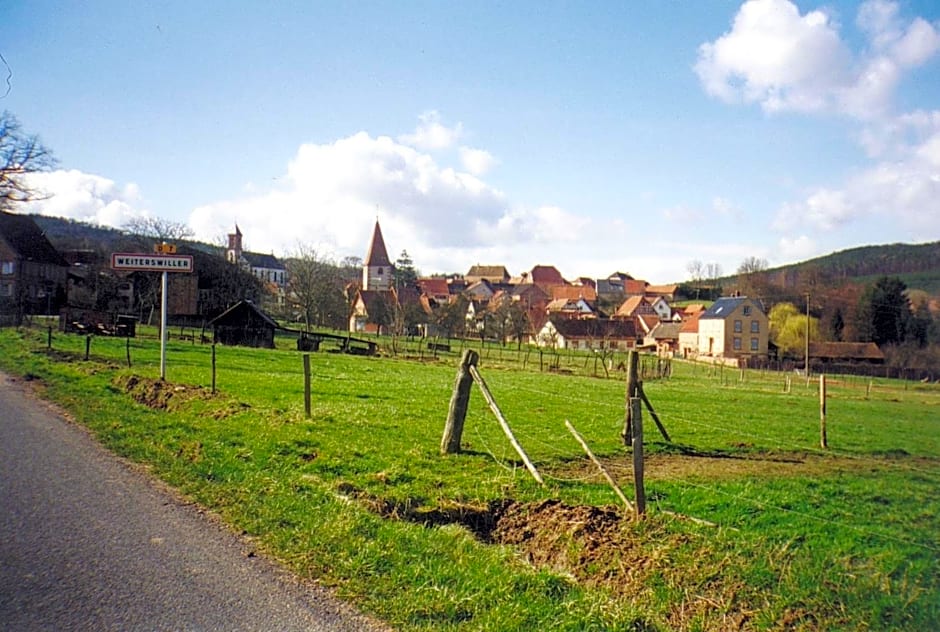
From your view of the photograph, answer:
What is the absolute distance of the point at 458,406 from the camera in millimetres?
10750

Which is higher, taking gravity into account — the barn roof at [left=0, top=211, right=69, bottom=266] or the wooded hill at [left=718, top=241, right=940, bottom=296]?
the barn roof at [left=0, top=211, right=69, bottom=266]

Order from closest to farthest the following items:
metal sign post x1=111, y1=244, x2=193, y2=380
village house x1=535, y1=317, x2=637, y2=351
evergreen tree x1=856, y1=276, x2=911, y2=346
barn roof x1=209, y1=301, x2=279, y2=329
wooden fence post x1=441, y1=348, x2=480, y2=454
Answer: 1. evergreen tree x1=856, y1=276, x2=911, y2=346
2. wooden fence post x1=441, y1=348, x2=480, y2=454
3. metal sign post x1=111, y1=244, x2=193, y2=380
4. barn roof x1=209, y1=301, x2=279, y2=329
5. village house x1=535, y1=317, x2=637, y2=351

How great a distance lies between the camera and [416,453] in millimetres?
10477

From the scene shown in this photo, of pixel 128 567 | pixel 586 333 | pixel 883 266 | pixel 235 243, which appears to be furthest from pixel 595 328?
pixel 128 567

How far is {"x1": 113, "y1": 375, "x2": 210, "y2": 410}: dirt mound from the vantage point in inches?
544

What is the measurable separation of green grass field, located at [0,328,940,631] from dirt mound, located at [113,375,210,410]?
95 millimetres

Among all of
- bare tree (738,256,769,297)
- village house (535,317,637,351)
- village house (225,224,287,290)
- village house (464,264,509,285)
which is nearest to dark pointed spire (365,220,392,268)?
village house (225,224,287,290)

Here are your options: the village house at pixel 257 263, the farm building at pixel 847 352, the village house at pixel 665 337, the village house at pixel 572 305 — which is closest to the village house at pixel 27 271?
the village house at pixel 257 263

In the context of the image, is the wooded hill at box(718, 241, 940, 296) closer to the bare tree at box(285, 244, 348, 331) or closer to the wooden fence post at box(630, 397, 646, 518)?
the wooden fence post at box(630, 397, 646, 518)

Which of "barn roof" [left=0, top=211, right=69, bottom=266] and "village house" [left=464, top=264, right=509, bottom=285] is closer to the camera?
"barn roof" [left=0, top=211, right=69, bottom=266]

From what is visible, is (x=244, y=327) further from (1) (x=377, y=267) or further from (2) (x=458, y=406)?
(1) (x=377, y=267)

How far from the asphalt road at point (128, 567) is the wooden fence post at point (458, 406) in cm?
428

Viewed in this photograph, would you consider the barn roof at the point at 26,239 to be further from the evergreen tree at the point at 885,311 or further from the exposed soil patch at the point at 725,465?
the evergreen tree at the point at 885,311

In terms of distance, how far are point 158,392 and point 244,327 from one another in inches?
1356
